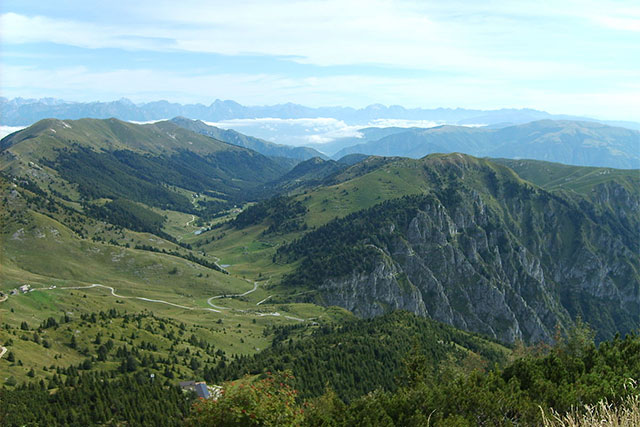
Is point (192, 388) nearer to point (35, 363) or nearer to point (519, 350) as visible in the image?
point (35, 363)

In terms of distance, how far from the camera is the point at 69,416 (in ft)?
259

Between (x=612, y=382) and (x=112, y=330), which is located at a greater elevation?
(x=612, y=382)

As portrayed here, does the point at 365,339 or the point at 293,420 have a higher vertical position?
the point at 293,420

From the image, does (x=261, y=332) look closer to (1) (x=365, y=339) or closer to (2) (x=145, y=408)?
(1) (x=365, y=339)

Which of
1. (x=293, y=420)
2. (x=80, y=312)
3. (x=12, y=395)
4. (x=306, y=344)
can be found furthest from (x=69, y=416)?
(x=80, y=312)

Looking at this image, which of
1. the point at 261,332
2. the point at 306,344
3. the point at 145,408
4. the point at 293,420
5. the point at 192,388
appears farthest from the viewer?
the point at 261,332

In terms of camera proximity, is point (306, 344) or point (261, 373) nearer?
point (261, 373)

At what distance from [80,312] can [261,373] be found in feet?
318

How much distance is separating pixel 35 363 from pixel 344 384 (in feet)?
256

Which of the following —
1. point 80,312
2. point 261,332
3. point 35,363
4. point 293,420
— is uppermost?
point 293,420

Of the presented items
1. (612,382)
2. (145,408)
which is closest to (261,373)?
(145,408)

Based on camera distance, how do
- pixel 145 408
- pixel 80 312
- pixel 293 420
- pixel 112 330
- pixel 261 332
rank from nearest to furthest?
pixel 293 420, pixel 145 408, pixel 112 330, pixel 80 312, pixel 261 332

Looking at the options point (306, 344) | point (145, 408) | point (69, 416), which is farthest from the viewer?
→ point (306, 344)

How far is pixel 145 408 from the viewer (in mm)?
85375
